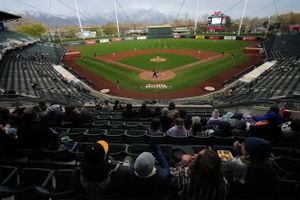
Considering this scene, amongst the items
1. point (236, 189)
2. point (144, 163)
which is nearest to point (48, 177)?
point (144, 163)

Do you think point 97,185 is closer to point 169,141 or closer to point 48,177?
point 48,177

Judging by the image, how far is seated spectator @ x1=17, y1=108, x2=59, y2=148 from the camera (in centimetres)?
492

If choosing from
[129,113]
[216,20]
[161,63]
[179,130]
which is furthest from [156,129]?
[216,20]

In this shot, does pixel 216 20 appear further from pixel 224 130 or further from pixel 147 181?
pixel 147 181

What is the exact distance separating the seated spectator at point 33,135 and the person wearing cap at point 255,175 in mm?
3935

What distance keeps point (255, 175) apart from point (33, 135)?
4.48m

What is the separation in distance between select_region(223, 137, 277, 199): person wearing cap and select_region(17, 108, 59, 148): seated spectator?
3.93 meters

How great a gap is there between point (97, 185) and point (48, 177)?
1.21 m

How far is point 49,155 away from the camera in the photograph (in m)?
4.93

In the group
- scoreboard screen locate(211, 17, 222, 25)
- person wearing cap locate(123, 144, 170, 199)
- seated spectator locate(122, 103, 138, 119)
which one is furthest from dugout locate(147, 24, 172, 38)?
person wearing cap locate(123, 144, 170, 199)

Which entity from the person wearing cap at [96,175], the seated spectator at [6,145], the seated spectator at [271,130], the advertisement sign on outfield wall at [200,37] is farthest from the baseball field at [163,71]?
the advertisement sign on outfield wall at [200,37]

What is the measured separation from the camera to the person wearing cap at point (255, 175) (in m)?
3.23

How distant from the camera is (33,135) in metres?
4.95

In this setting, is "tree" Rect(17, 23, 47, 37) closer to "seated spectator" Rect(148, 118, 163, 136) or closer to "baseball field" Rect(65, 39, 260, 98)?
"baseball field" Rect(65, 39, 260, 98)
